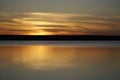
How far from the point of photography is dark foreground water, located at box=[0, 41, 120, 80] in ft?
4.60

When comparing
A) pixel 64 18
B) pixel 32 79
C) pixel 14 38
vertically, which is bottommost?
pixel 32 79

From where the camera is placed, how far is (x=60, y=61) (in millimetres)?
1438

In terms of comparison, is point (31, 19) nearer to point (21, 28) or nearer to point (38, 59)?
point (21, 28)

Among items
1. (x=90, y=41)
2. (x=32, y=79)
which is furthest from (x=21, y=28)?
(x=90, y=41)

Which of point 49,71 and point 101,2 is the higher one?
point 101,2

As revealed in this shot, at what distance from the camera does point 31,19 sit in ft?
4.59

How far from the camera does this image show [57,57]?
1441 mm

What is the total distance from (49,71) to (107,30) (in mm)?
441

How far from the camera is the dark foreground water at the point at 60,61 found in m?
1.40

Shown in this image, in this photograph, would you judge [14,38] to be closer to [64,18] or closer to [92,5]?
[64,18]

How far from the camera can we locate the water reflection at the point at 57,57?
142 centimetres

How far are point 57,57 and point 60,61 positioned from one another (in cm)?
3

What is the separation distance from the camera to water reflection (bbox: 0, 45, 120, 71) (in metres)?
1.42

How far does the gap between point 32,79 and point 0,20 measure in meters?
0.41
